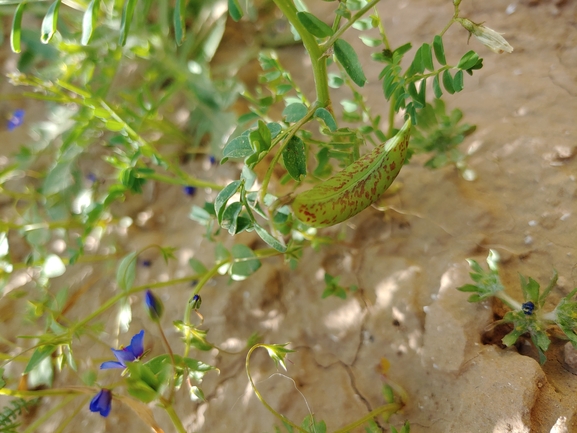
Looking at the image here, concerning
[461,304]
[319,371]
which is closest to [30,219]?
[319,371]

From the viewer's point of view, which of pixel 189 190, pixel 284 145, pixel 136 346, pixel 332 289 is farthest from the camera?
pixel 189 190

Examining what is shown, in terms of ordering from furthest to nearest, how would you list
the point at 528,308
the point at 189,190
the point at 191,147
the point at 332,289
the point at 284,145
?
1. the point at 191,147
2. the point at 189,190
3. the point at 332,289
4. the point at 528,308
5. the point at 284,145

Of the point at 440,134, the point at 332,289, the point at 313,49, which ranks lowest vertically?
the point at 332,289

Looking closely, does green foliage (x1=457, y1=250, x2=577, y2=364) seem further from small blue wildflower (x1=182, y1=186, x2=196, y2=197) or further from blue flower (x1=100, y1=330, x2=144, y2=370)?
small blue wildflower (x1=182, y1=186, x2=196, y2=197)

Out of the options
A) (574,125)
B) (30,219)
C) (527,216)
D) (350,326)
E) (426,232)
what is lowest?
(30,219)

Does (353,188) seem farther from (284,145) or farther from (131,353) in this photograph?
(131,353)

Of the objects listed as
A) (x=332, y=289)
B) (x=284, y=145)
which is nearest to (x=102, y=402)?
(x=332, y=289)

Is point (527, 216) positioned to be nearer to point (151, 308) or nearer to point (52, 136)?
point (151, 308)
